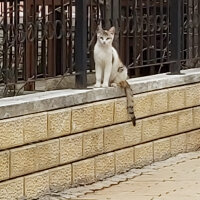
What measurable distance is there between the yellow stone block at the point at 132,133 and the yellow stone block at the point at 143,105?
12 cm

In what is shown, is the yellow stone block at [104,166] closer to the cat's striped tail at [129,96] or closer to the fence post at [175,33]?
the cat's striped tail at [129,96]

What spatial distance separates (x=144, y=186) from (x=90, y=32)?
1995mm

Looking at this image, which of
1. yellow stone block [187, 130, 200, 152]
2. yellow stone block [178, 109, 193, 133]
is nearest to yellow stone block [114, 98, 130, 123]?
yellow stone block [178, 109, 193, 133]

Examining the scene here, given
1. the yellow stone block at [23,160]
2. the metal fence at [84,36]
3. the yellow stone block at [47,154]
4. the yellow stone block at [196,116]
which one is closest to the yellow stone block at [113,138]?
the metal fence at [84,36]

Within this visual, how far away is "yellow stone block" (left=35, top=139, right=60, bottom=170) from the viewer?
8305 mm

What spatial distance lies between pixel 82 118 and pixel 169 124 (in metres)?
1.99

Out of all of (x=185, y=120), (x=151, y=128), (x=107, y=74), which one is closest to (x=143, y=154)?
(x=151, y=128)

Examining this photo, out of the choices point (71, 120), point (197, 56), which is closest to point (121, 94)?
point (71, 120)

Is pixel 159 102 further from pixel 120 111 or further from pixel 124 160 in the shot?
pixel 124 160

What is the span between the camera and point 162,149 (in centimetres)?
1052

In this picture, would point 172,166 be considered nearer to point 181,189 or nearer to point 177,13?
point 181,189

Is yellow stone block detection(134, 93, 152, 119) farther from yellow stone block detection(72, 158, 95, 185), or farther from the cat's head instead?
yellow stone block detection(72, 158, 95, 185)

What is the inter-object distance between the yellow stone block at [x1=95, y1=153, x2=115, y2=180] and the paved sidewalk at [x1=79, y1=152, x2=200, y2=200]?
0.86 feet

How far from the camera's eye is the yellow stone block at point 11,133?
7836 millimetres
